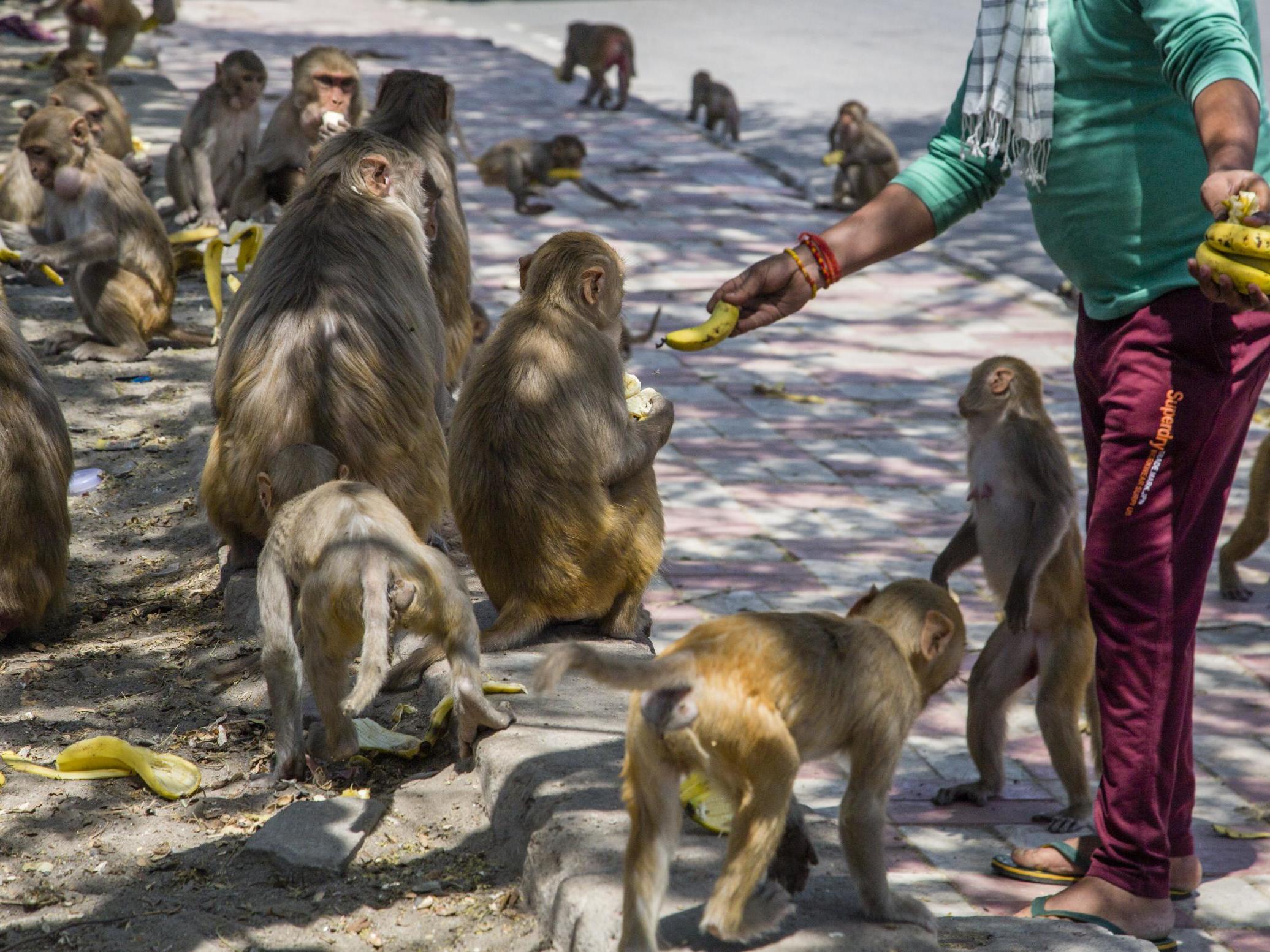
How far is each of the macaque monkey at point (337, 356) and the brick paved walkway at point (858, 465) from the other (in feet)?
4.92

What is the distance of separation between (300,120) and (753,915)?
6.10 meters

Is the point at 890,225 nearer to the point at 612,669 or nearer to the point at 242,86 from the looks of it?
the point at 612,669

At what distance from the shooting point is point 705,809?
3.26 metres

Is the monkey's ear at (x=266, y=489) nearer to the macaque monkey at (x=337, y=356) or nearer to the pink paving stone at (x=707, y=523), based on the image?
the macaque monkey at (x=337, y=356)

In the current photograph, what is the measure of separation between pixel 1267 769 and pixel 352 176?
131 inches

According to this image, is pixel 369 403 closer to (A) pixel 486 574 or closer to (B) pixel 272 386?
(B) pixel 272 386

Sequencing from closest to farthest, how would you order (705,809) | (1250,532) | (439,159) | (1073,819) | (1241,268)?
1. (1241,268)
2. (705,809)
3. (1073,819)
4. (439,159)
5. (1250,532)

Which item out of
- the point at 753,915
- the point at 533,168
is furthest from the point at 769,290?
the point at 533,168

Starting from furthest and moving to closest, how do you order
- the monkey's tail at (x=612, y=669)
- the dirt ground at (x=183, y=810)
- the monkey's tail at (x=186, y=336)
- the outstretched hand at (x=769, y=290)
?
1. the monkey's tail at (x=186, y=336)
2. the outstretched hand at (x=769, y=290)
3. the dirt ground at (x=183, y=810)
4. the monkey's tail at (x=612, y=669)

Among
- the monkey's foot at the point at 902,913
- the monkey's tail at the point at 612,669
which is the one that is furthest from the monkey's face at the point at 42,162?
the monkey's foot at the point at 902,913

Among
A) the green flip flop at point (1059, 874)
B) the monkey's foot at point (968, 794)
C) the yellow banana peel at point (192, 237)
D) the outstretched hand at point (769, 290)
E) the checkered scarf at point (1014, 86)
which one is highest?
the checkered scarf at point (1014, 86)

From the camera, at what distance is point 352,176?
15.7 ft

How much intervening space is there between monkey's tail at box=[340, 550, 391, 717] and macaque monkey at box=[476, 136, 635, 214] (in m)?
8.71

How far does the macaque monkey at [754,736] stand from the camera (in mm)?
2510
